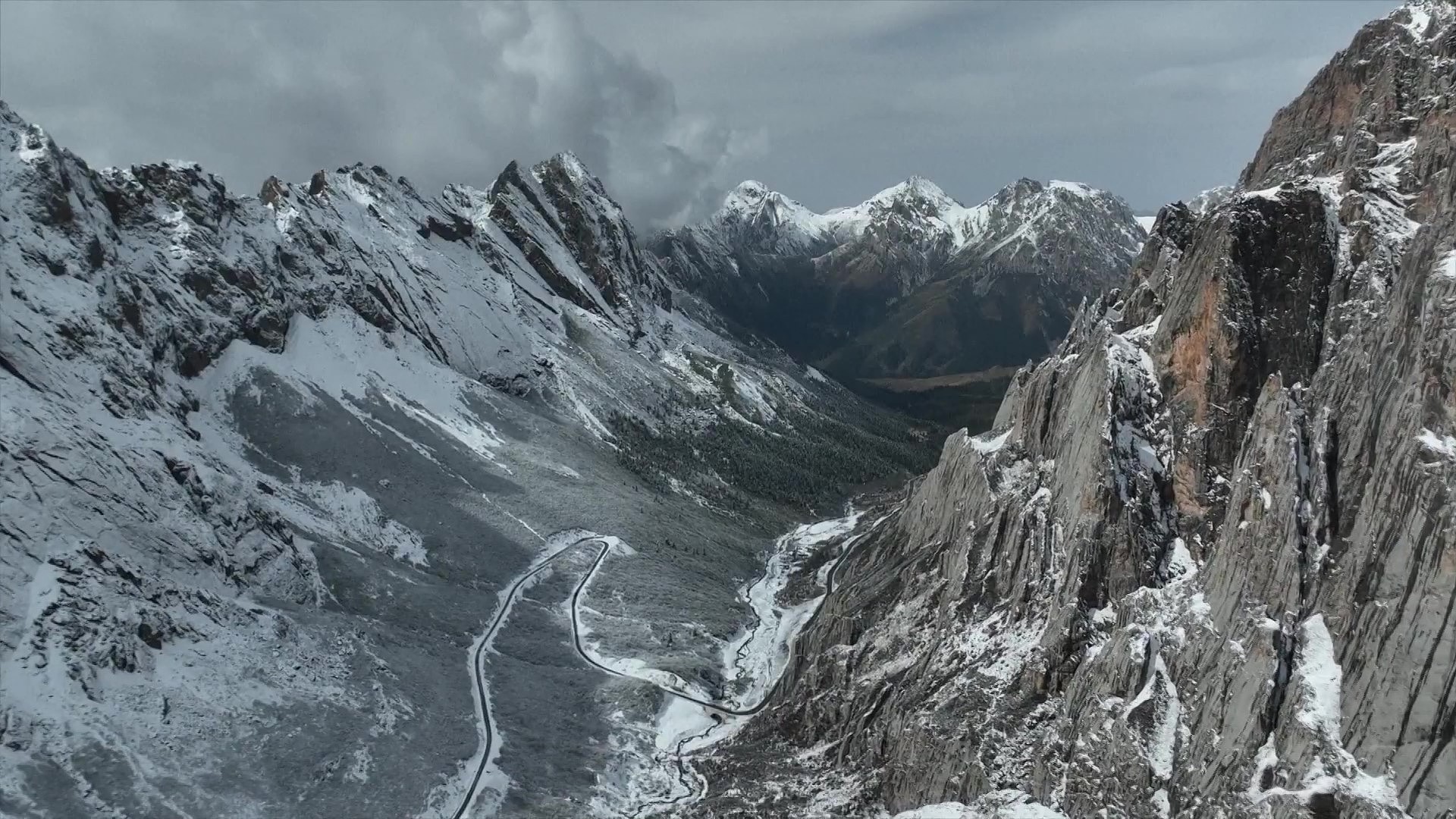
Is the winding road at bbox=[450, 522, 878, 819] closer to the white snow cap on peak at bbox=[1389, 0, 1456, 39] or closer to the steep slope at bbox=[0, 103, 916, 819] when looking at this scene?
the steep slope at bbox=[0, 103, 916, 819]

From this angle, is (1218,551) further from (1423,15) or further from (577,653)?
(577,653)

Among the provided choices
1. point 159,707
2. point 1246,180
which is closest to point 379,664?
point 159,707

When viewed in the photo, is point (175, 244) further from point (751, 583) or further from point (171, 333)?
point (751, 583)

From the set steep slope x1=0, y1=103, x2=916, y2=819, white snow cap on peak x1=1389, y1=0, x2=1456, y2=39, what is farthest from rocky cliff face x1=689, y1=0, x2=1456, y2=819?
steep slope x1=0, y1=103, x2=916, y2=819

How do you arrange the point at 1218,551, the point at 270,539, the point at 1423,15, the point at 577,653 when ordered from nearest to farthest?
the point at 1218,551 < the point at 1423,15 < the point at 270,539 < the point at 577,653

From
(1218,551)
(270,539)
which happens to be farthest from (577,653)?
(1218,551)

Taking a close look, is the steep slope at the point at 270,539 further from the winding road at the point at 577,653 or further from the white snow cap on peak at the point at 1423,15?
the white snow cap on peak at the point at 1423,15
